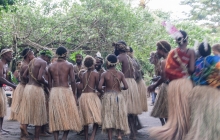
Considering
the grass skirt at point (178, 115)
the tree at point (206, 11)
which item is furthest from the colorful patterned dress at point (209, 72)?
the tree at point (206, 11)

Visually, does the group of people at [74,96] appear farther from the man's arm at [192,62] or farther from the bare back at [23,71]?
the man's arm at [192,62]

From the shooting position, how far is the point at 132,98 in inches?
258

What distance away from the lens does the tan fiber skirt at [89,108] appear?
6.02 meters

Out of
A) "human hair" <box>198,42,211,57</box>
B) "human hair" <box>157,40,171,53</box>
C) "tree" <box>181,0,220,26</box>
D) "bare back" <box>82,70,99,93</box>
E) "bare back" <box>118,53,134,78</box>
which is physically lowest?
"bare back" <box>82,70,99,93</box>

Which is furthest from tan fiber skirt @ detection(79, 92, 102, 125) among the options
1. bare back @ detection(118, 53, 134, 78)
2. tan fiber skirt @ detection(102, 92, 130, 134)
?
bare back @ detection(118, 53, 134, 78)

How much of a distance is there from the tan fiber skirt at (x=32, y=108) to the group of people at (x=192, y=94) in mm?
2105

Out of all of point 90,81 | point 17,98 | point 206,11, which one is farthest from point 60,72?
point 206,11

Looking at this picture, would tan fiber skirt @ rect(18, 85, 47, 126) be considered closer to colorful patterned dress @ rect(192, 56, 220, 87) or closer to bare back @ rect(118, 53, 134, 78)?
bare back @ rect(118, 53, 134, 78)

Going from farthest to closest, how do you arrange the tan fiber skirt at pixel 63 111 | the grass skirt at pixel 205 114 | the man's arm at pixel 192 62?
the tan fiber skirt at pixel 63 111
the man's arm at pixel 192 62
the grass skirt at pixel 205 114

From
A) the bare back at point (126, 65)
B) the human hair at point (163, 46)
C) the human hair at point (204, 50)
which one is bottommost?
the bare back at point (126, 65)

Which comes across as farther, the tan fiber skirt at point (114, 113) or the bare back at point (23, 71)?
the bare back at point (23, 71)

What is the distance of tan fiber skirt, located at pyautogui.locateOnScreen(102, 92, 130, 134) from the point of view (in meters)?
5.87

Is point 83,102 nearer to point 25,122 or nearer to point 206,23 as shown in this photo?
point 25,122

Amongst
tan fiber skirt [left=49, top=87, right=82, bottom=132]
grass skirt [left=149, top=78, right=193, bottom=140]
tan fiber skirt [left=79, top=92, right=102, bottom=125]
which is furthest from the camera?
tan fiber skirt [left=79, top=92, right=102, bottom=125]
